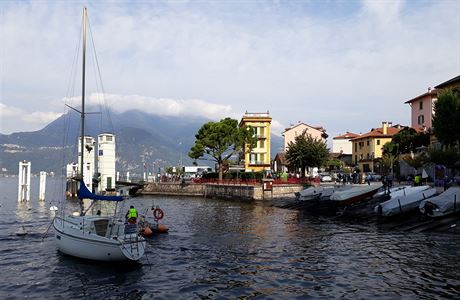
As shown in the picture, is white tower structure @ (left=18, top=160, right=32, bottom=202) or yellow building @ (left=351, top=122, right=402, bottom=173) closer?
white tower structure @ (left=18, top=160, right=32, bottom=202)

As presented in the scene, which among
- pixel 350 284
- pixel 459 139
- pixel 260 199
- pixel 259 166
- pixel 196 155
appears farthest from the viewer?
pixel 259 166

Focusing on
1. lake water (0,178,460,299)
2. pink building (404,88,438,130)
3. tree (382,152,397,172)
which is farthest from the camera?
pink building (404,88,438,130)

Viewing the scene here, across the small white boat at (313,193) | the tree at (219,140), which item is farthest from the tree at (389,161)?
the small white boat at (313,193)

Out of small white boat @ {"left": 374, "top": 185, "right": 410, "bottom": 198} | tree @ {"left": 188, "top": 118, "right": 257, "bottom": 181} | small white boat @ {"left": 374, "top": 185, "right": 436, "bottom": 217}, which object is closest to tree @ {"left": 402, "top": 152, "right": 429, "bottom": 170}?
small white boat @ {"left": 374, "top": 185, "right": 410, "bottom": 198}

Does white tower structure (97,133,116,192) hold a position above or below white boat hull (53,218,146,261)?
above

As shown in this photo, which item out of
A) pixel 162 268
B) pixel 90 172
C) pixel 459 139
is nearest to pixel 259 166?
pixel 90 172

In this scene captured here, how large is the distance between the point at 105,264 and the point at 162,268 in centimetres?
302

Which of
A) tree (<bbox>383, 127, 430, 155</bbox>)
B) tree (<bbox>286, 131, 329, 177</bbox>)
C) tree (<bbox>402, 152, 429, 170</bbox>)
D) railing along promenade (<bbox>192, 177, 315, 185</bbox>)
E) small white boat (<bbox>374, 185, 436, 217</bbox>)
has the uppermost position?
tree (<bbox>383, 127, 430, 155</bbox>)

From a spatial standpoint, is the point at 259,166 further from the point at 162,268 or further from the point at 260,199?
the point at 162,268

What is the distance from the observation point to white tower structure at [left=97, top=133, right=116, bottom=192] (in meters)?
83.0

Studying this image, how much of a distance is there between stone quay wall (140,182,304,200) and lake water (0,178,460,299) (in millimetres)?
31868

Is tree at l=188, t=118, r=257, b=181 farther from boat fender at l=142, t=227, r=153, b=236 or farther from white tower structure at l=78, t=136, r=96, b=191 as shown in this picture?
boat fender at l=142, t=227, r=153, b=236

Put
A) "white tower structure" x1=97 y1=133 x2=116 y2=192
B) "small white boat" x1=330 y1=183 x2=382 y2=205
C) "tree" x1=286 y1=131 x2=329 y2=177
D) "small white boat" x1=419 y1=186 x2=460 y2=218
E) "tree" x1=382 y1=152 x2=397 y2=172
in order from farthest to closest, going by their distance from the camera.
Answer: "white tower structure" x1=97 y1=133 x2=116 y2=192, "tree" x1=382 y1=152 x2=397 y2=172, "tree" x1=286 y1=131 x2=329 y2=177, "small white boat" x1=330 y1=183 x2=382 y2=205, "small white boat" x1=419 y1=186 x2=460 y2=218

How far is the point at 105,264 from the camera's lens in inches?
871
